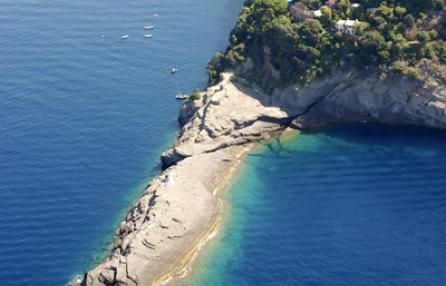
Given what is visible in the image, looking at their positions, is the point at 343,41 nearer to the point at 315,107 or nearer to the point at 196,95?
the point at 315,107

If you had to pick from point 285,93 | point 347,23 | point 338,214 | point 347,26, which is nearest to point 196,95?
point 285,93

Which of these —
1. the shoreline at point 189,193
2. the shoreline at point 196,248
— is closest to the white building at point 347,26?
the shoreline at point 189,193

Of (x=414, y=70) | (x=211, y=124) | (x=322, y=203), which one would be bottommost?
(x=322, y=203)

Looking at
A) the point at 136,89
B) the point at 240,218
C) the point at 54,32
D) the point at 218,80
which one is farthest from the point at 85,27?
the point at 240,218

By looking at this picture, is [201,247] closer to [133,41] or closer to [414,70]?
[414,70]

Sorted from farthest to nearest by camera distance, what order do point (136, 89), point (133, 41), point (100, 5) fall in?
1. point (100, 5)
2. point (133, 41)
3. point (136, 89)

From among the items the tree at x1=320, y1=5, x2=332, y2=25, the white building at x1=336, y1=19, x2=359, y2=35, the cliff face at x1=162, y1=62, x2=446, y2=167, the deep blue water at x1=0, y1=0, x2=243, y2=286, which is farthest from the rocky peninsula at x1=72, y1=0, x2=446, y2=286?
the deep blue water at x1=0, y1=0, x2=243, y2=286
